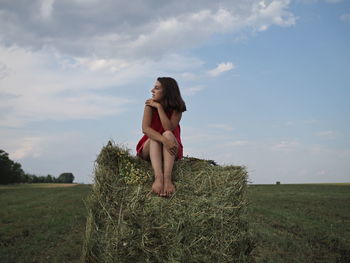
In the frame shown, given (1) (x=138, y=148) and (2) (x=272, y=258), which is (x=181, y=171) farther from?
(2) (x=272, y=258)

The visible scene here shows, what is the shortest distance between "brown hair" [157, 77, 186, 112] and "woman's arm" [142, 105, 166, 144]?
21 cm

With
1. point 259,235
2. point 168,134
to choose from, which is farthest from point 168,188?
point 259,235

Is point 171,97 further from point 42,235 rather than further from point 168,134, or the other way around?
point 42,235

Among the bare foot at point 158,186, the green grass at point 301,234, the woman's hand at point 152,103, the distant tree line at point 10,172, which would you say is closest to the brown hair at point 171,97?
the woman's hand at point 152,103

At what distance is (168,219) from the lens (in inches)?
168

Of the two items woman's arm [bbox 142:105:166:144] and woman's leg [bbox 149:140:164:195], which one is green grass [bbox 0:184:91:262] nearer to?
woman's leg [bbox 149:140:164:195]

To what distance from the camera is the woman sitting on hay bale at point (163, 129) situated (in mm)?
4703

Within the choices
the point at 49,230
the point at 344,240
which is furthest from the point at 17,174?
the point at 344,240

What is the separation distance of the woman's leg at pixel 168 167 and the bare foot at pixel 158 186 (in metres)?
0.04

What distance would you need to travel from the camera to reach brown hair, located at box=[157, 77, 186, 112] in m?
5.09

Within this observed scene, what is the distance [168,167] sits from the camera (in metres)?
4.64

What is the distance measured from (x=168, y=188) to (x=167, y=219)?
1.21 ft

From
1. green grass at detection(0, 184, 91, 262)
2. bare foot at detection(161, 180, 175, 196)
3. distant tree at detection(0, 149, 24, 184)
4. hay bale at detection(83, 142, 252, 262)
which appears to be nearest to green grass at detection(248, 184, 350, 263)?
hay bale at detection(83, 142, 252, 262)

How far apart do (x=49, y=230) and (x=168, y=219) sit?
479cm
